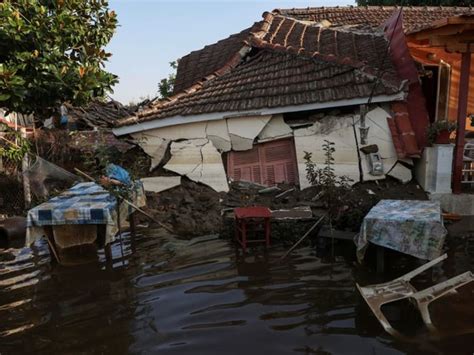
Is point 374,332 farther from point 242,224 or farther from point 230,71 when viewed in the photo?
point 230,71

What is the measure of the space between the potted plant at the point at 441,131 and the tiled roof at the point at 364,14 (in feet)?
22.4

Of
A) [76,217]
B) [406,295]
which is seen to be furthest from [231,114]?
[406,295]

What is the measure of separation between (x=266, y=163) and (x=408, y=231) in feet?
15.3

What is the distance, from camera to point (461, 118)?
305 inches

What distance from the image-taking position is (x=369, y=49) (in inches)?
429

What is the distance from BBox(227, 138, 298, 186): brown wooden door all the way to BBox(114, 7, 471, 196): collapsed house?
0.08ft

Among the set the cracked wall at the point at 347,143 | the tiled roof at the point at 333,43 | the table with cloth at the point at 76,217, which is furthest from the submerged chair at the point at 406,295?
the tiled roof at the point at 333,43

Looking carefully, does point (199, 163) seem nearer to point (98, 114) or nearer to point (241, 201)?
point (241, 201)

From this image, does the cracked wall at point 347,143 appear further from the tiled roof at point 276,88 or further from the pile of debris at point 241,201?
the tiled roof at point 276,88

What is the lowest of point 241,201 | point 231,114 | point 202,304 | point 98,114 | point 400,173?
point 202,304

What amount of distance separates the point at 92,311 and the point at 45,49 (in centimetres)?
333

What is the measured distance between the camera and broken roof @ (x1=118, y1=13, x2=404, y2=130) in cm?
915

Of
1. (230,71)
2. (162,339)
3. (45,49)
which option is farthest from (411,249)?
(230,71)

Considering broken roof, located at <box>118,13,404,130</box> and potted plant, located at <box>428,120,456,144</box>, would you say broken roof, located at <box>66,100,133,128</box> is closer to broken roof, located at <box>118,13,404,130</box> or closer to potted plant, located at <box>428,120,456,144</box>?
broken roof, located at <box>118,13,404,130</box>
